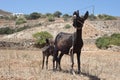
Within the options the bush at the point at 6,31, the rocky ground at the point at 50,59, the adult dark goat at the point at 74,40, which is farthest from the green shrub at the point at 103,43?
the adult dark goat at the point at 74,40

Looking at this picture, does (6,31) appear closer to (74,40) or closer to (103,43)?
(103,43)

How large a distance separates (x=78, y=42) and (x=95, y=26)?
2035 inches

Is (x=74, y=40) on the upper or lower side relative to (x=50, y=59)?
upper

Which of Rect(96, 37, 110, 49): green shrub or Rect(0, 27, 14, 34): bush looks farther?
Rect(0, 27, 14, 34): bush

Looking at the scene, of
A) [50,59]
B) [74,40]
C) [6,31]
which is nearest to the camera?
[74,40]

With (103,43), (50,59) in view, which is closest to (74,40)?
(50,59)

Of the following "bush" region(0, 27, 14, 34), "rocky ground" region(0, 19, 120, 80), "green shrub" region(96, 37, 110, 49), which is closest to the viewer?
"rocky ground" region(0, 19, 120, 80)

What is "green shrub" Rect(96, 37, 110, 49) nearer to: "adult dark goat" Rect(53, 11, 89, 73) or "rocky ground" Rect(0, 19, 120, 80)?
"rocky ground" Rect(0, 19, 120, 80)

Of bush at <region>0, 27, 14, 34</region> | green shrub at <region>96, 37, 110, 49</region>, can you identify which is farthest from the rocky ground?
bush at <region>0, 27, 14, 34</region>

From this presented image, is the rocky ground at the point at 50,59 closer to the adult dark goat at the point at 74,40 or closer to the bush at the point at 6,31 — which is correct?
the adult dark goat at the point at 74,40

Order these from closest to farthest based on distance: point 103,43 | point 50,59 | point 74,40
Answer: point 74,40 < point 50,59 < point 103,43

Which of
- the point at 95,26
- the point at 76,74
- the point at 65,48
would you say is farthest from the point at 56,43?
the point at 95,26

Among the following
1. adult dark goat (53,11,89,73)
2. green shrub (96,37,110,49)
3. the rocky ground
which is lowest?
green shrub (96,37,110,49)

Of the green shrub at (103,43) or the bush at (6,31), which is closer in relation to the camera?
the green shrub at (103,43)
